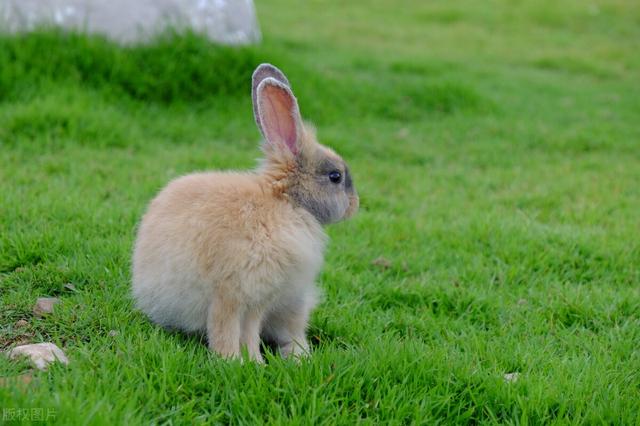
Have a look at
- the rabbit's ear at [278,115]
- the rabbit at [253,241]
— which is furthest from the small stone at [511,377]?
the rabbit's ear at [278,115]

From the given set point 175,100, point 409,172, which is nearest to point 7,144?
point 175,100

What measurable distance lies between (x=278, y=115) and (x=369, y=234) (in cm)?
178

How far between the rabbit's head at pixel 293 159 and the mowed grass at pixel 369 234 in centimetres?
66

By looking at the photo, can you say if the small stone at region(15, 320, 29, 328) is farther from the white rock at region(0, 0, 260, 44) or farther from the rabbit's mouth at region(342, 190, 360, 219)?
the white rock at region(0, 0, 260, 44)

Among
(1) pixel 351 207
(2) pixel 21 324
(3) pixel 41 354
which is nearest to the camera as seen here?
(3) pixel 41 354

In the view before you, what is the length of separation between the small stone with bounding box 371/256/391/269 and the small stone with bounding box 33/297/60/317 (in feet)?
6.27

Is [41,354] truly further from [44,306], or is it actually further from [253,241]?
[253,241]

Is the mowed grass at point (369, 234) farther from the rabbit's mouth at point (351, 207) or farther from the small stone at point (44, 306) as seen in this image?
the rabbit's mouth at point (351, 207)

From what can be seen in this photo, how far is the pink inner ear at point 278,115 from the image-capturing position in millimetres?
3535

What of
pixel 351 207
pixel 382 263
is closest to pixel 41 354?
pixel 351 207

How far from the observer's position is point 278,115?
11.7 feet

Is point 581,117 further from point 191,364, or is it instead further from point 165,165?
point 191,364

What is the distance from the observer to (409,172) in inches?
270

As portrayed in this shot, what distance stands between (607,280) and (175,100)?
462 centimetres
